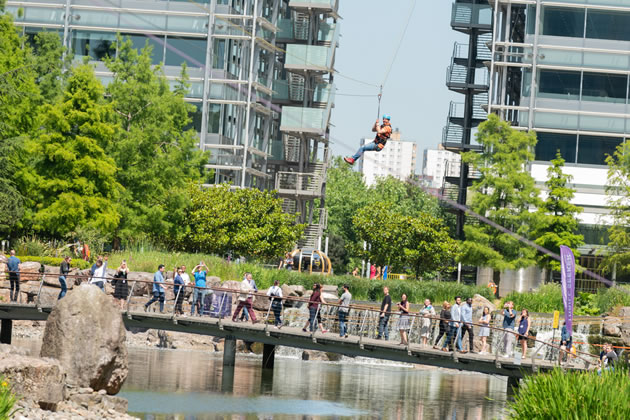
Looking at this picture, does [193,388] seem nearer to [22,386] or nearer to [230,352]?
[230,352]

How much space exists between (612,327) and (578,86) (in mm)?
24599

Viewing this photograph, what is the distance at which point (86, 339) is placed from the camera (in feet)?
92.6

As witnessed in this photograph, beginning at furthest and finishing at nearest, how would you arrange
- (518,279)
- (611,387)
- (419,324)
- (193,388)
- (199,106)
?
(199,106) < (518,279) < (419,324) < (193,388) < (611,387)

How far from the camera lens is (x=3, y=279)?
141 feet

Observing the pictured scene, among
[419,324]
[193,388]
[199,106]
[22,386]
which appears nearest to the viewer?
[22,386]

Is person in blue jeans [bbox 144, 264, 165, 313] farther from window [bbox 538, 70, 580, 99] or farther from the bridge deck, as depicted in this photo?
window [bbox 538, 70, 580, 99]

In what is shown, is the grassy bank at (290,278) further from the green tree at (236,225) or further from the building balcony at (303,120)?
the building balcony at (303,120)

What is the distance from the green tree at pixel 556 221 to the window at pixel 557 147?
7.41 meters

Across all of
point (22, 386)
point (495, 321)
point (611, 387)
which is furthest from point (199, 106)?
point (611, 387)

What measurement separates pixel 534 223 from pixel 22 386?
41952 millimetres

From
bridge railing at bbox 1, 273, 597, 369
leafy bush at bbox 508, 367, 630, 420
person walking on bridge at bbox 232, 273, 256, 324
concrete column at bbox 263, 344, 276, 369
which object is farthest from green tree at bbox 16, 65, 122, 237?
leafy bush at bbox 508, 367, 630, 420

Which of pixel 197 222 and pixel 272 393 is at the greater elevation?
pixel 197 222

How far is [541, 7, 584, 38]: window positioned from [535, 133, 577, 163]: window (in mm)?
6349

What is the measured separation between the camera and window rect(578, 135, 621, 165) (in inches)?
2817
